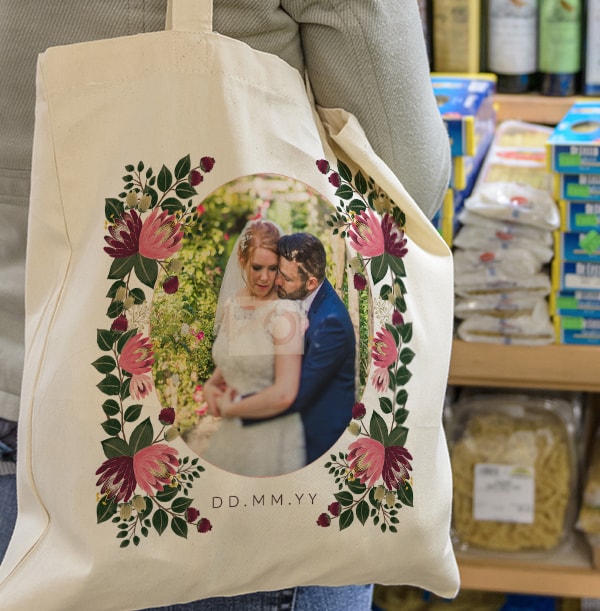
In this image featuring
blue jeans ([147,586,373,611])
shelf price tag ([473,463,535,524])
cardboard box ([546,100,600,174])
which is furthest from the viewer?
shelf price tag ([473,463,535,524])

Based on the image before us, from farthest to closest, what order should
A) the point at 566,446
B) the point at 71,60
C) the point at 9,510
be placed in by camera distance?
the point at 566,446 → the point at 9,510 → the point at 71,60

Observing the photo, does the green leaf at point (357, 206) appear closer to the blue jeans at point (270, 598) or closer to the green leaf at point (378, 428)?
the green leaf at point (378, 428)

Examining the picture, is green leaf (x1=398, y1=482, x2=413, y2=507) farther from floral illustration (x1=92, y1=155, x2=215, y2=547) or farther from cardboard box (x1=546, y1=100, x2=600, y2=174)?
cardboard box (x1=546, y1=100, x2=600, y2=174)

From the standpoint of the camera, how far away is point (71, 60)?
701 mm

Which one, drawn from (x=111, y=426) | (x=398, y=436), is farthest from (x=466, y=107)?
(x=111, y=426)

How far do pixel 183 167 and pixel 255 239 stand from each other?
7 centimetres

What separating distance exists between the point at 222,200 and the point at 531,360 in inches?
30.1

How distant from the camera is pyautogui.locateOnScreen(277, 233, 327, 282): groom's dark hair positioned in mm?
715

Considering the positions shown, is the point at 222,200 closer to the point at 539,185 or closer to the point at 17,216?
the point at 17,216

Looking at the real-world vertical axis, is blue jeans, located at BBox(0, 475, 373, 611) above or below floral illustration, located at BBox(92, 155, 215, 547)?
below

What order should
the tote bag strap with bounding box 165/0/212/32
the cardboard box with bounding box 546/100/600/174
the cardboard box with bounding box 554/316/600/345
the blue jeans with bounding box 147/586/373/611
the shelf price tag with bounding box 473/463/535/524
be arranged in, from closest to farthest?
the tote bag strap with bounding box 165/0/212/32
the blue jeans with bounding box 147/586/373/611
the cardboard box with bounding box 546/100/600/174
the cardboard box with bounding box 554/316/600/345
the shelf price tag with bounding box 473/463/535/524

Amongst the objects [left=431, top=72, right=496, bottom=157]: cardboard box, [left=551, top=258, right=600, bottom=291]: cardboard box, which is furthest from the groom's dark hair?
[left=551, top=258, right=600, bottom=291]: cardboard box

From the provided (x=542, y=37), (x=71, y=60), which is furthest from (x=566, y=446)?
(x=71, y=60)

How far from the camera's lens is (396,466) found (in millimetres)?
756
